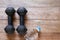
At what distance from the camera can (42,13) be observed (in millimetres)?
1677

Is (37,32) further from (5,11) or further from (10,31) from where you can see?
(5,11)

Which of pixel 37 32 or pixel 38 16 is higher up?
pixel 38 16

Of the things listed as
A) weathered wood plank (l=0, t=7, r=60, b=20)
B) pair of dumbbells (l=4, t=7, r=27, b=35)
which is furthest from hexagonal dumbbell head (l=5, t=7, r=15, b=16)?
weathered wood plank (l=0, t=7, r=60, b=20)

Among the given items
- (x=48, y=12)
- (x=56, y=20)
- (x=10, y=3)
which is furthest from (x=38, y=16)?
(x=10, y=3)

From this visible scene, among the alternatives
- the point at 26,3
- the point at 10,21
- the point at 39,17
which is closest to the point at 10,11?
the point at 10,21

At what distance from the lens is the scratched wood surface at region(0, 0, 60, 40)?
5.48 feet

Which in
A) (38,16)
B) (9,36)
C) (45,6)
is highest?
(45,6)

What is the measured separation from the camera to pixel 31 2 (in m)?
1.67

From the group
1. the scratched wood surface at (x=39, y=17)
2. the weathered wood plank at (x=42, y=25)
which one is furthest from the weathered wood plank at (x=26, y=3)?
the weathered wood plank at (x=42, y=25)

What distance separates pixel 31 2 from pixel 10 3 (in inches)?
11.1

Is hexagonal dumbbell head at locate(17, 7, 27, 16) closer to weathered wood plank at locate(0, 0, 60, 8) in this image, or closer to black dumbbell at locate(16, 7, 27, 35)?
black dumbbell at locate(16, 7, 27, 35)

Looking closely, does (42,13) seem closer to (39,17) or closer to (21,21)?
(39,17)

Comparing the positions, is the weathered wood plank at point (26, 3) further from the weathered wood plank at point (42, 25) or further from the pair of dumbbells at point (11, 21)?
the weathered wood plank at point (42, 25)

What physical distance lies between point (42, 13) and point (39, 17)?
0.22 feet
